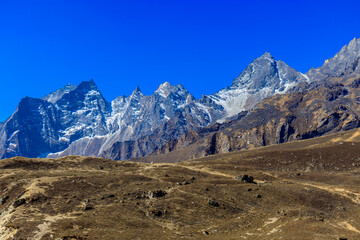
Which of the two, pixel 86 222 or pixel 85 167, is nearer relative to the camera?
pixel 86 222

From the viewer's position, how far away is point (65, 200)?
7075cm

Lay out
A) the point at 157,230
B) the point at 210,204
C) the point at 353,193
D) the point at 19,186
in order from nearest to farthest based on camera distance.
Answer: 1. the point at 157,230
2. the point at 210,204
3. the point at 19,186
4. the point at 353,193

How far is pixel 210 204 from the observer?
7375 cm

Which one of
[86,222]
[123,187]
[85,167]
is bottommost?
[86,222]

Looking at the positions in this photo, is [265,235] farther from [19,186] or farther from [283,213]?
[19,186]

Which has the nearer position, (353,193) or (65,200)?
(65,200)

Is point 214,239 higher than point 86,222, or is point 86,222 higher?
point 86,222

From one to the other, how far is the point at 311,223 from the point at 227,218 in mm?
16862

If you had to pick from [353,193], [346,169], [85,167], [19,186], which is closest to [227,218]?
[353,193]

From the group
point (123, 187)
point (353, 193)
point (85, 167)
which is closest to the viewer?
point (123, 187)

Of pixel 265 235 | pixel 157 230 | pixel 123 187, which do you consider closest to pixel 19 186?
pixel 123 187

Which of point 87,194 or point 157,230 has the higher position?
point 87,194

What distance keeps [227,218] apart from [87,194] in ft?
111

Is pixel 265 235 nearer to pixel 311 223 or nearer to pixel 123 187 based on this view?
pixel 311 223
